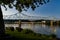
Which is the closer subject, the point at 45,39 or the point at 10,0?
the point at 45,39

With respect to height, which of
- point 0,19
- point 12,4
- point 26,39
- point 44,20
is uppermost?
point 12,4

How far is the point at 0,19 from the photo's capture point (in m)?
22.4

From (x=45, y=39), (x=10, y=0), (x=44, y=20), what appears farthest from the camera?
(x=44, y=20)

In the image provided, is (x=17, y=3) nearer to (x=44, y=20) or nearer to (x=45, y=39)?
(x=45, y=39)

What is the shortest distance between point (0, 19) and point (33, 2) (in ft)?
12.6

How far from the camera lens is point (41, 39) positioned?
67.4ft

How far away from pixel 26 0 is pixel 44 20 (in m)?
90.1

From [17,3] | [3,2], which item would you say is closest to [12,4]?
[17,3]

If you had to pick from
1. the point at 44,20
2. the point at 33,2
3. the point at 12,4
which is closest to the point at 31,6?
the point at 33,2

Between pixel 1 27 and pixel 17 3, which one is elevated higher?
pixel 17 3

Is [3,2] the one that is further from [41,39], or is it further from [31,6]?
[41,39]

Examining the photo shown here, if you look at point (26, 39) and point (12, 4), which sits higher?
point (12, 4)

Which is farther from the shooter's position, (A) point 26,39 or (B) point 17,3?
(B) point 17,3

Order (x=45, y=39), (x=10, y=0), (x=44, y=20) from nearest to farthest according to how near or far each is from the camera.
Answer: (x=45, y=39)
(x=10, y=0)
(x=44, y=20)
